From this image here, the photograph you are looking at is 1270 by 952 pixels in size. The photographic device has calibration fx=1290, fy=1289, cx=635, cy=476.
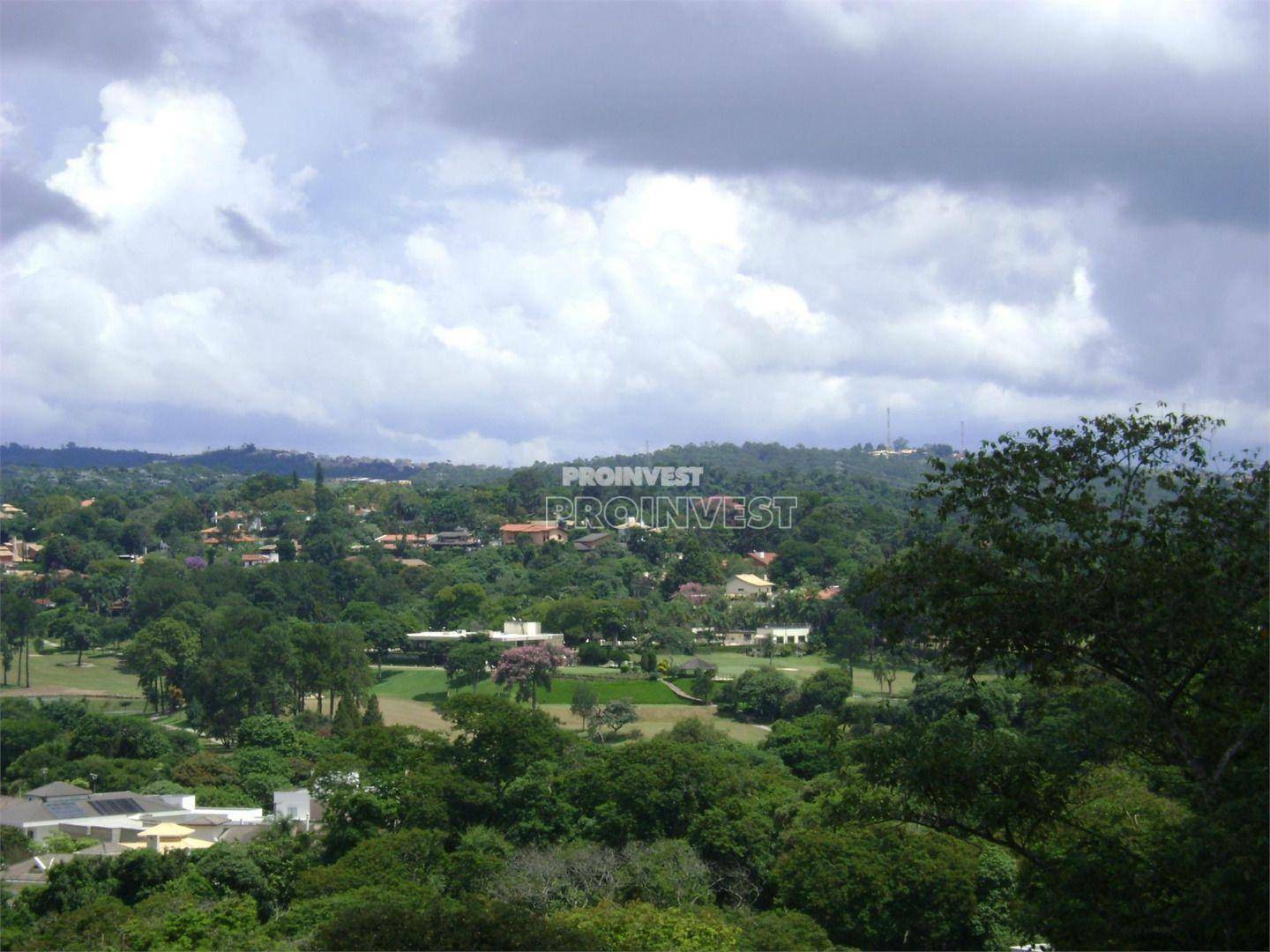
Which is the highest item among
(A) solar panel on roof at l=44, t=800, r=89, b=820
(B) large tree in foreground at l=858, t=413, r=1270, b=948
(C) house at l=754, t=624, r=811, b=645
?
(B) large tree in foreground at l=858, t=413, r=1270, b=948

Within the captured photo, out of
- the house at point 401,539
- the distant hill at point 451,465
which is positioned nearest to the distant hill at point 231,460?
the distant hill at point 451,465

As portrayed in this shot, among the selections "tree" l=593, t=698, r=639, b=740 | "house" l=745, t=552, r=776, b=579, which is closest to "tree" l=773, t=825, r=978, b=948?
"tree" l=593, t=698, r=639, b=740

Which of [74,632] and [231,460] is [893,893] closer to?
[74,632]

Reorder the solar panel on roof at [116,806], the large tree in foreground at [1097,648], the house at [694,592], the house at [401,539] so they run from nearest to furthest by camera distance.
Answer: the large tree in foreground at [1097,648] → the solar panel on roof at [116,806] → the house at [694,592] → the house at [401,539]

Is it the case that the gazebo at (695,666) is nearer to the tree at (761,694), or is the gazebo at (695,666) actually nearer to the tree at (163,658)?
the tree at (761,694)

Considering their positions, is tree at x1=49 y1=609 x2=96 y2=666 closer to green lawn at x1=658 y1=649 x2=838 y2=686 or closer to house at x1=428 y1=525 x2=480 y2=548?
green lawn at x1=658 y1=649 x2=838 y2=686

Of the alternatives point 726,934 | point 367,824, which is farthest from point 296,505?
point 726,934
